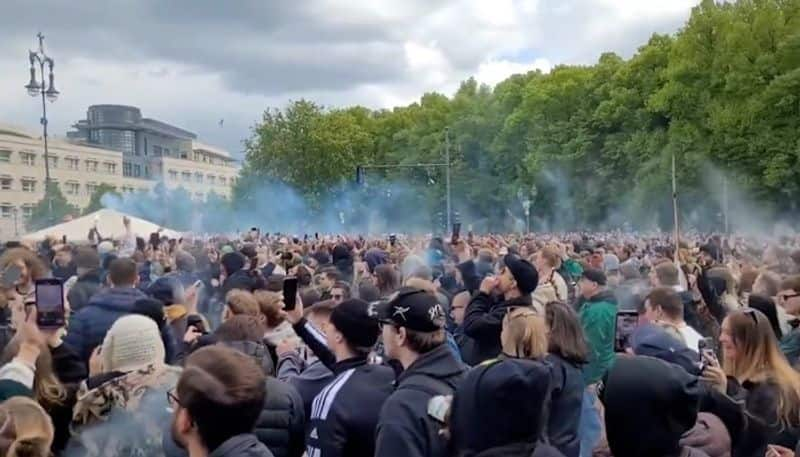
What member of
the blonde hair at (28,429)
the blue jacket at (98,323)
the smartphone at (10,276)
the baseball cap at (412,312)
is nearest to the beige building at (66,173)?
the smartphone at (10,276)

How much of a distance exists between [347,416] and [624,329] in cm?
356

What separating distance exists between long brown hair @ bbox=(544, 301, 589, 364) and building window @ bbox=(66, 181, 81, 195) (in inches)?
4454

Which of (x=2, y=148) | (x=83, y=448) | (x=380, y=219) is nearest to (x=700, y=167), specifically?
(x=380, y=219)

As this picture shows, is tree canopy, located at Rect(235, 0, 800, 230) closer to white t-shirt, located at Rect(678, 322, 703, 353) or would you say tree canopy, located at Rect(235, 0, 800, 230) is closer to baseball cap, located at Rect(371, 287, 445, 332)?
white t-shirt, located at Rect(678, 322, 703, 353)

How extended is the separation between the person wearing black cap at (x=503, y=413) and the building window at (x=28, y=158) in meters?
109

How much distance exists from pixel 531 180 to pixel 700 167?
1994 centimetres

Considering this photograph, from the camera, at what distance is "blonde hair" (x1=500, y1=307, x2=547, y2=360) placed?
Result: 5.27m

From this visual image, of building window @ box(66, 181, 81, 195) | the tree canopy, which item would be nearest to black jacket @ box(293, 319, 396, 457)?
the tree canopy

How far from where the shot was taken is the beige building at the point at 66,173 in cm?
10200

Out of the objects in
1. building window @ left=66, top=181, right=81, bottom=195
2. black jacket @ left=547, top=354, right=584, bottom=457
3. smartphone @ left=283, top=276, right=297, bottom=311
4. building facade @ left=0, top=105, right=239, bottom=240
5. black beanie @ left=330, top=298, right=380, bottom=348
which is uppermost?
building facade @ left=0, top=105, right=239, bottom=240

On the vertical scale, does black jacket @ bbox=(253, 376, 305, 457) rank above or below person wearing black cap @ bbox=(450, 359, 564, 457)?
below

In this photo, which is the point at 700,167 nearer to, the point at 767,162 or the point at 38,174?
the point at 767,162

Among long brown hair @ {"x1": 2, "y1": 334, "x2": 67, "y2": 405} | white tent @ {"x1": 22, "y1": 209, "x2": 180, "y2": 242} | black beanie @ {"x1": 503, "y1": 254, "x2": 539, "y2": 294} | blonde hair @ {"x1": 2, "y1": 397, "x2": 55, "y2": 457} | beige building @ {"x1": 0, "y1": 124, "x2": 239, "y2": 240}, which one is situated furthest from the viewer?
beige building @ {"x1": 0, "y1": 124, "x2": 239, "y2": 240}

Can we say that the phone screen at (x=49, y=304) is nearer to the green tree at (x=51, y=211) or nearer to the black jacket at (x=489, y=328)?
the black jacket at (x=489, y=328)
